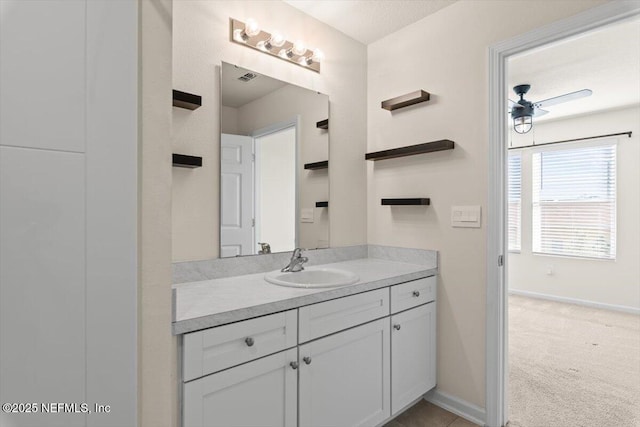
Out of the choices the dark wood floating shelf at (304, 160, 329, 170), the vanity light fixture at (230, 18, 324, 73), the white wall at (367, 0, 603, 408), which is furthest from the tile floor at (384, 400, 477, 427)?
the vanity light fixture at (230, 18, 324, 73)

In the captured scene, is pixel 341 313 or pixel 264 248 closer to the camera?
pixel 341 313

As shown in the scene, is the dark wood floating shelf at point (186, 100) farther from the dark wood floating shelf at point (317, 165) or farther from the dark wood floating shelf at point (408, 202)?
the dark wood floating shelf at point (408, 202)

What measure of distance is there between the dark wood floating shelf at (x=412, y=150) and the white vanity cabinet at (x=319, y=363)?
823mm

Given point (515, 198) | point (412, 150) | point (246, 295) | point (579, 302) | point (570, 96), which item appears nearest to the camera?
point (246, 295)

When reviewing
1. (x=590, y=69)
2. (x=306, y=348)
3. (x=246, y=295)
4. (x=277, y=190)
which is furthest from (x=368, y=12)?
(x=590, y=69)

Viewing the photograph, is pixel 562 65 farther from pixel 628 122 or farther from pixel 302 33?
pixel 302 33

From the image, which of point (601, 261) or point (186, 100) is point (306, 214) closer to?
point (186, 100)

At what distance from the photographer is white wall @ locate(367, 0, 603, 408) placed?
79.7 inches

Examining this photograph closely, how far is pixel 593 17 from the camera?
1.63 m

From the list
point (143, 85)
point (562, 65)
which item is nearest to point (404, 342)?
point (143, 85)

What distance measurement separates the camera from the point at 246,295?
1.48 meters

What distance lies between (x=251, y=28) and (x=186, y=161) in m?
0.85

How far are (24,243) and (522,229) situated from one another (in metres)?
5.83

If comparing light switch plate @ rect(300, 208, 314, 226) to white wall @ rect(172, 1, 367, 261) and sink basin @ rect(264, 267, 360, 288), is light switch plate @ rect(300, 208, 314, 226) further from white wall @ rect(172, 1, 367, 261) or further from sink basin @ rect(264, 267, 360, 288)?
sink basin @ rect(264, 267, 360, 288)
